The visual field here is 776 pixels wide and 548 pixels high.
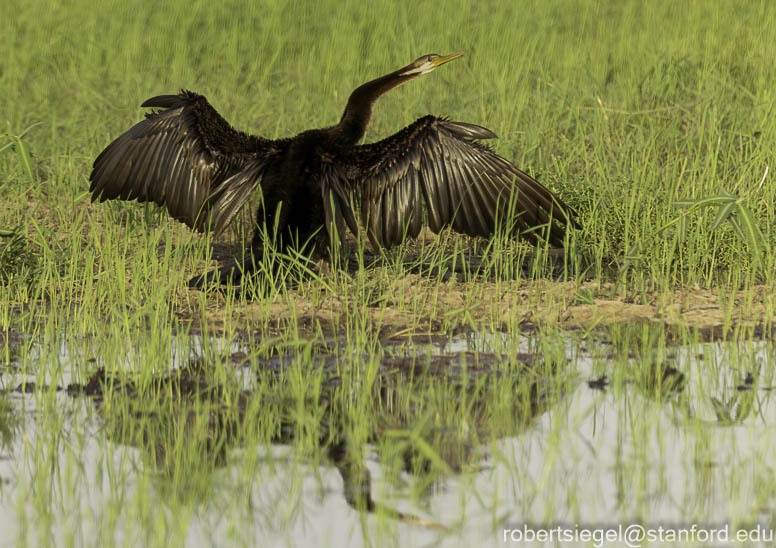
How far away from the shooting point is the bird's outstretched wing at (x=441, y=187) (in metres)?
5.49

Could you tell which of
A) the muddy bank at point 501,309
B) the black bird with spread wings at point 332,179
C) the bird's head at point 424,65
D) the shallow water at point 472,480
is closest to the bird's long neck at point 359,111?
the black bird with spread wings at point 332,179

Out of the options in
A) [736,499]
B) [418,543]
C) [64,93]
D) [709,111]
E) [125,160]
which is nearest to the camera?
[418,543]

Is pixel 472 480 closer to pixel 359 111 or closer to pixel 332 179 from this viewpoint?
pixel 332 179

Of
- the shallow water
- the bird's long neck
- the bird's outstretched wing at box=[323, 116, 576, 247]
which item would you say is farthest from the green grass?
the bird's long neck

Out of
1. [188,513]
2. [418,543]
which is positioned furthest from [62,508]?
[418,543]

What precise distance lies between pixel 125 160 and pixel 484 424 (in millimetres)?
2947

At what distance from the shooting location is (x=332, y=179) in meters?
5.62

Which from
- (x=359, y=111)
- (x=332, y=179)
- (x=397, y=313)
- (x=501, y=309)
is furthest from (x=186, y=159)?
(x=501, y=309)

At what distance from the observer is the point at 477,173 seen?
5.52 metres

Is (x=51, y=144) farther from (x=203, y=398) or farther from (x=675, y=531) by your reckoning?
(x=675, y=531)

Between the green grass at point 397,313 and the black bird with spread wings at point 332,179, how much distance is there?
191mm

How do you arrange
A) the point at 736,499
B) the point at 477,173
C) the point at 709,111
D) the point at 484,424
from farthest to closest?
the point at 709,111, the point at 477,173, the point at 484,424, the point at 736,499

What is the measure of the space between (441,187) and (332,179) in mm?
503

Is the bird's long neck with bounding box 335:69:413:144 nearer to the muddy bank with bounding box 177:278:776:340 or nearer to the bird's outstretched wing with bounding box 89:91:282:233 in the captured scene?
the bird's outstretched wing with bounding box 89:91:282:233
